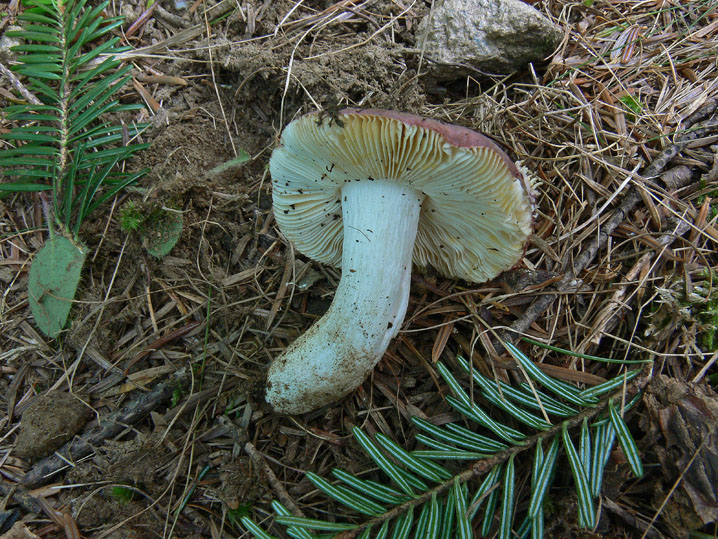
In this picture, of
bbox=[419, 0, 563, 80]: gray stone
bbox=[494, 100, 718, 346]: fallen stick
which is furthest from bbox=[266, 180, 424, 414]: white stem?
bbox=[419, 0, 563, 80]: gray stone

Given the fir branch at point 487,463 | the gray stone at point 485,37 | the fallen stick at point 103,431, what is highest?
the gray stone at point 485,37

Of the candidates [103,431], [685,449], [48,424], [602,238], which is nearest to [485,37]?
[602,238]

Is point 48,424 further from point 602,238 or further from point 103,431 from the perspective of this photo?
point 602,238

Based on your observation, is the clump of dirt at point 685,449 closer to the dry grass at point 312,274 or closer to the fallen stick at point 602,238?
the dry grass at point 312,274

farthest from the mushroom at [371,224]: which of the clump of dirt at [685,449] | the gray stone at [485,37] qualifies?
the gray stone at [485,37]

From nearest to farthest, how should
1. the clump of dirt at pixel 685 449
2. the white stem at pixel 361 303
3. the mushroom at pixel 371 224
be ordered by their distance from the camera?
the clump of dirt at pixel 685 449
the mushroom at pixel 371 224
the white stem at pixel 361 303

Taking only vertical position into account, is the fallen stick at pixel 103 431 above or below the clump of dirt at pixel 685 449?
below

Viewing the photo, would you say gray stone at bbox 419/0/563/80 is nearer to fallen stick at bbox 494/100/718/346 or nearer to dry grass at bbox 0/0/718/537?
dry grass at bbox 0/0/718/537
